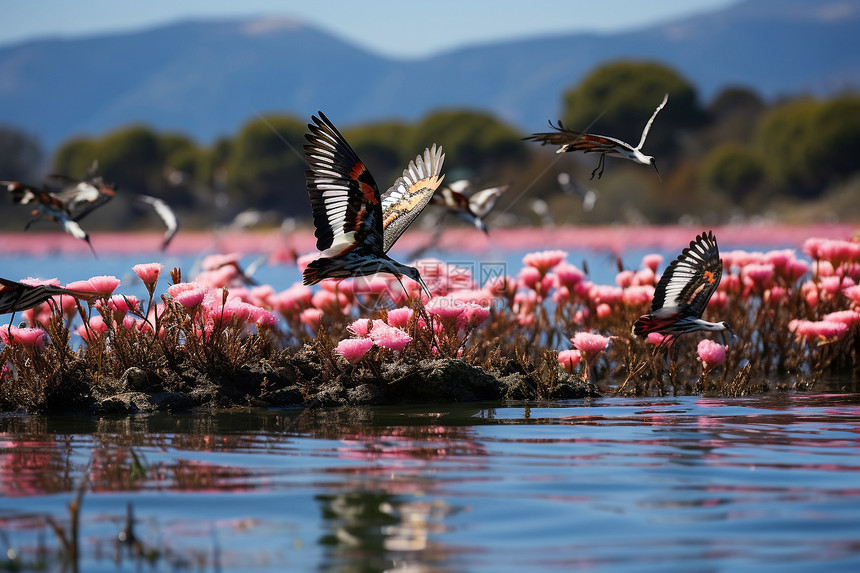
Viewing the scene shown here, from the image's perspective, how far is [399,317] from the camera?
6.24m

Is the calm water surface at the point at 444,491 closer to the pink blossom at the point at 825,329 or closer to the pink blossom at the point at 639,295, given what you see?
the pink blossom at the point at 825,329

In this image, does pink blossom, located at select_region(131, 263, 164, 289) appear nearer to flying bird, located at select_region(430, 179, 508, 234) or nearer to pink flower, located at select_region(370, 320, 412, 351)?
pink flower, located at select_region(370, 320, 412, 351)

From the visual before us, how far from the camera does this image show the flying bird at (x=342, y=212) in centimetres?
513

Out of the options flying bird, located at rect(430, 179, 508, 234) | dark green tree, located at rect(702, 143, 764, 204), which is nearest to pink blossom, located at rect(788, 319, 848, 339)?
flying bird, located at rect(430, 179, 508, 234)

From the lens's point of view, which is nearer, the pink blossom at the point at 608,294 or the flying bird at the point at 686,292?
the flying bird at the point at 686,292

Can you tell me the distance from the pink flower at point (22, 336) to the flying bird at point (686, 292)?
3.43m

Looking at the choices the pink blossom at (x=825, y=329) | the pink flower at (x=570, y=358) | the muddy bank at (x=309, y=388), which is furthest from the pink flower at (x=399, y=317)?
the pink blossom at (x=825, y=329)

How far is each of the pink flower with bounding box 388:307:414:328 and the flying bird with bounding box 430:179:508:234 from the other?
4.83ft

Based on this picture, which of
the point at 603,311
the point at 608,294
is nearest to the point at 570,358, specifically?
the point at 603,311

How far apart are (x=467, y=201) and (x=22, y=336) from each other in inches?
132

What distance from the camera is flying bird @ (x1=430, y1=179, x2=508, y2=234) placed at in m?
7.77

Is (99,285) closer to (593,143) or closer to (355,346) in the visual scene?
(355,346)

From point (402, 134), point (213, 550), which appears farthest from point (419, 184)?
Result: point (402, 134)

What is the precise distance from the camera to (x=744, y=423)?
531 cm
